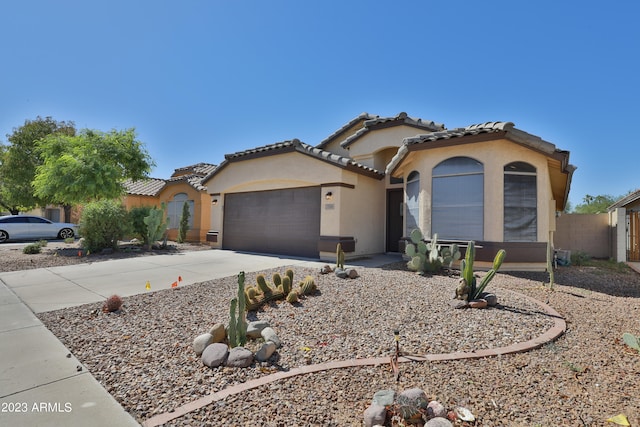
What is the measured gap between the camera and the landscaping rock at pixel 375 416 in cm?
242

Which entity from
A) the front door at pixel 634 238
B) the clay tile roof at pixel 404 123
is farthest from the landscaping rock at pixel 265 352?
the front door at pixel 634 238

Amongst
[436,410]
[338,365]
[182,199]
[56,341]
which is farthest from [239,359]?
[182,199]

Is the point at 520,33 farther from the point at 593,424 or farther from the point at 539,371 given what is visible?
the point at 593,424

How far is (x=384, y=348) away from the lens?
3744 millimetres

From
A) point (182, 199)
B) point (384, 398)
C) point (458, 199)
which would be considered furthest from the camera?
point (182, 199)

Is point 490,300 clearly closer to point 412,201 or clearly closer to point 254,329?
point 254,329

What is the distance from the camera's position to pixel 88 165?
49.2 feet

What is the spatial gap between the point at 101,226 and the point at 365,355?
1323cm

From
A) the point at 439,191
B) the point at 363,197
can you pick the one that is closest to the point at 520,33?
the point at 439,191

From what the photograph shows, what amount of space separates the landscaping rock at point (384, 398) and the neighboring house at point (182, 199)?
15.7 meters

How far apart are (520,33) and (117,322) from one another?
12.1 m

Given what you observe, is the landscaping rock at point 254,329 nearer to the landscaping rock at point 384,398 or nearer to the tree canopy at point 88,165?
the landscaping rock at point 384,398

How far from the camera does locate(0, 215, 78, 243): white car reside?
59.0 feet

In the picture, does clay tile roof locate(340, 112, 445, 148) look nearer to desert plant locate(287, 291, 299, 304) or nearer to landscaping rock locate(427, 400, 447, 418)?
desert plant locate(287, 291, 299, 304)
